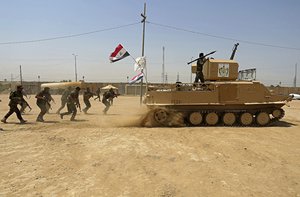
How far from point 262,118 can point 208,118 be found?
2435 mm

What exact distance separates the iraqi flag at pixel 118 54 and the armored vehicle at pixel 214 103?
517cm

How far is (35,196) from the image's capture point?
4754mm

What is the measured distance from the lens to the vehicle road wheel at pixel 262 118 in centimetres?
1300

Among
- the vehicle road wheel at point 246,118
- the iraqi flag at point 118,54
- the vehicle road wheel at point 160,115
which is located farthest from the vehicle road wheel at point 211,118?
the iraqi flag at point 118,54

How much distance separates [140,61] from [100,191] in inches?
523

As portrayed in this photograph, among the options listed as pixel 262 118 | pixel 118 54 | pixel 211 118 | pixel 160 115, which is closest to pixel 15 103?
pixel 160 115

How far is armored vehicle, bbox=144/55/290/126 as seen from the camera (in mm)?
12742

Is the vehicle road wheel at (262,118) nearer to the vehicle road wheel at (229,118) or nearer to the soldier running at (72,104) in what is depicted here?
the vehicle road wheel at (229,118)

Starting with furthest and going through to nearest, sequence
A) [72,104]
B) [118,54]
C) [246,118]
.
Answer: [118,54] < [72,104] < [246,118]

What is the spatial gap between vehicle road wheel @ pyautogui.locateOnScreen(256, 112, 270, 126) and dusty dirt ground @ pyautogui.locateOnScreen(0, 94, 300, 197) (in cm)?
234

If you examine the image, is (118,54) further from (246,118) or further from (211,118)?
(246,118)

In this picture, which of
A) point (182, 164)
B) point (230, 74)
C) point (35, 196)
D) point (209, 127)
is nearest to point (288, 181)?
point (182, 164)

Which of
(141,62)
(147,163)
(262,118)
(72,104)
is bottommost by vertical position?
(147,163)

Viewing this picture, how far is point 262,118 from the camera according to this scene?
42.7 feet
